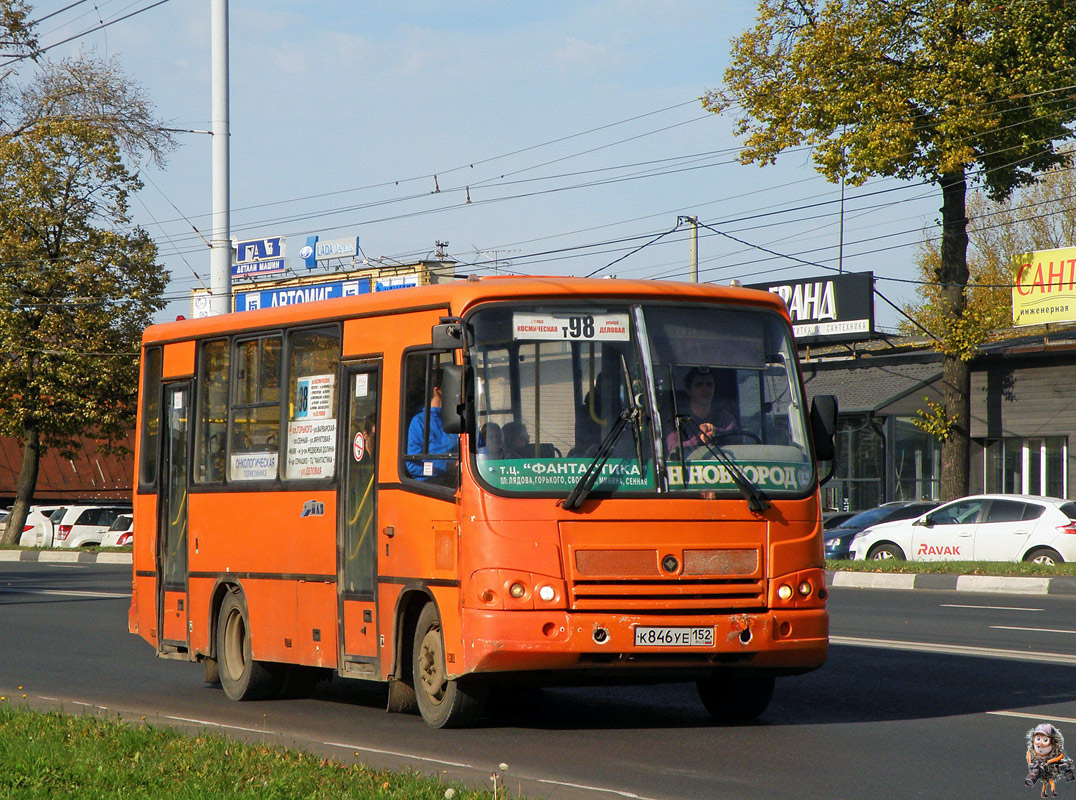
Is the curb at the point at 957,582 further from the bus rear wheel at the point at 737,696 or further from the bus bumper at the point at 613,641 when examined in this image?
the bus bumper at the point at 613,641

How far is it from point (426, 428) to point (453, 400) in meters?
0.77

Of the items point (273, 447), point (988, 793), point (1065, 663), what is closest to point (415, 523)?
point (273, 447)

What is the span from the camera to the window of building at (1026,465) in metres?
34.1

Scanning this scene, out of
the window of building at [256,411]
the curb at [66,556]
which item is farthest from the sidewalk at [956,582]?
the curb at [66,556]

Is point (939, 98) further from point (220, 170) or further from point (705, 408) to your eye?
point (705, 408)

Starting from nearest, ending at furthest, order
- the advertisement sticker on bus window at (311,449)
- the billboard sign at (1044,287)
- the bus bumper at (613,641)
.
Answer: the bus bumper at (613,641)
the advertisement sticker on bus window at (311,449)
the billboard sign at (1044,287)

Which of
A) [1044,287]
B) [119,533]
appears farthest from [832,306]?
[119,533]

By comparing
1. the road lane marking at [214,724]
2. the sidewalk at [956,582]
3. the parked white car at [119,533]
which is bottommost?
the parked white car at [119,533]

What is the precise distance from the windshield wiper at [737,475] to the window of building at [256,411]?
3.36 metres

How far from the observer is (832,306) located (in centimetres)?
3800

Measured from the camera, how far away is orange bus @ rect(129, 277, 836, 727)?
856 centimetres

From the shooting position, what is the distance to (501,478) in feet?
28.4

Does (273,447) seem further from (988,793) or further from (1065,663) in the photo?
(1065,663)

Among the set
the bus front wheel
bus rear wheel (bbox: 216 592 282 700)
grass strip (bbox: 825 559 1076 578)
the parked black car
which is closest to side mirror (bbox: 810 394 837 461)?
the bus front wheel
